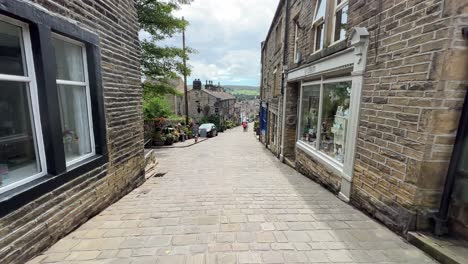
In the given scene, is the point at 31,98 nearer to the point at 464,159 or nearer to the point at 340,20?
the point at 464,159

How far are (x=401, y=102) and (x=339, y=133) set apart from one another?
1784mm

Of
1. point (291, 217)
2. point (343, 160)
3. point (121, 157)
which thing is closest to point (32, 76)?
point (121, 157)

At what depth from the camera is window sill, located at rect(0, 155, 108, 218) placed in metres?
1.97

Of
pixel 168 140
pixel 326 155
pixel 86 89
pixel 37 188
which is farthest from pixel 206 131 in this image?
pixel 37 188

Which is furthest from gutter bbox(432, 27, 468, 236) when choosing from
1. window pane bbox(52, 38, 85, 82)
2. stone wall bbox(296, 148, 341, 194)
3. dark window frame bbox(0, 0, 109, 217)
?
window pane bbox(52, 38, 85, 82)

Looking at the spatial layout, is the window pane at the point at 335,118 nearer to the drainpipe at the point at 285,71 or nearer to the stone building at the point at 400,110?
the stone building at the point at 400,110

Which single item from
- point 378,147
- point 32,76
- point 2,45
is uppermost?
point 2,45

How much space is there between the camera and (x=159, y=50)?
1072cm

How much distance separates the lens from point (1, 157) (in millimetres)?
2242

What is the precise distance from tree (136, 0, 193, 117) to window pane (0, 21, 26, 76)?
8.89 m

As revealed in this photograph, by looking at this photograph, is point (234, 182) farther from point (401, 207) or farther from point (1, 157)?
point (1, 157)

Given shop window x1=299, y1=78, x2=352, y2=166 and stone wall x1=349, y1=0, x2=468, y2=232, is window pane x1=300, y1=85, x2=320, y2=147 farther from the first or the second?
stone wall x1=349, y1=0, x2=468, y2=232

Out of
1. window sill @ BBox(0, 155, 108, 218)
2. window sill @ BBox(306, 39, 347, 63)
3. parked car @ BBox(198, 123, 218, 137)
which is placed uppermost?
window sill @ BBox(306, 39, 347, 63)

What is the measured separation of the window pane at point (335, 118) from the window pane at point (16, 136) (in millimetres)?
4747
